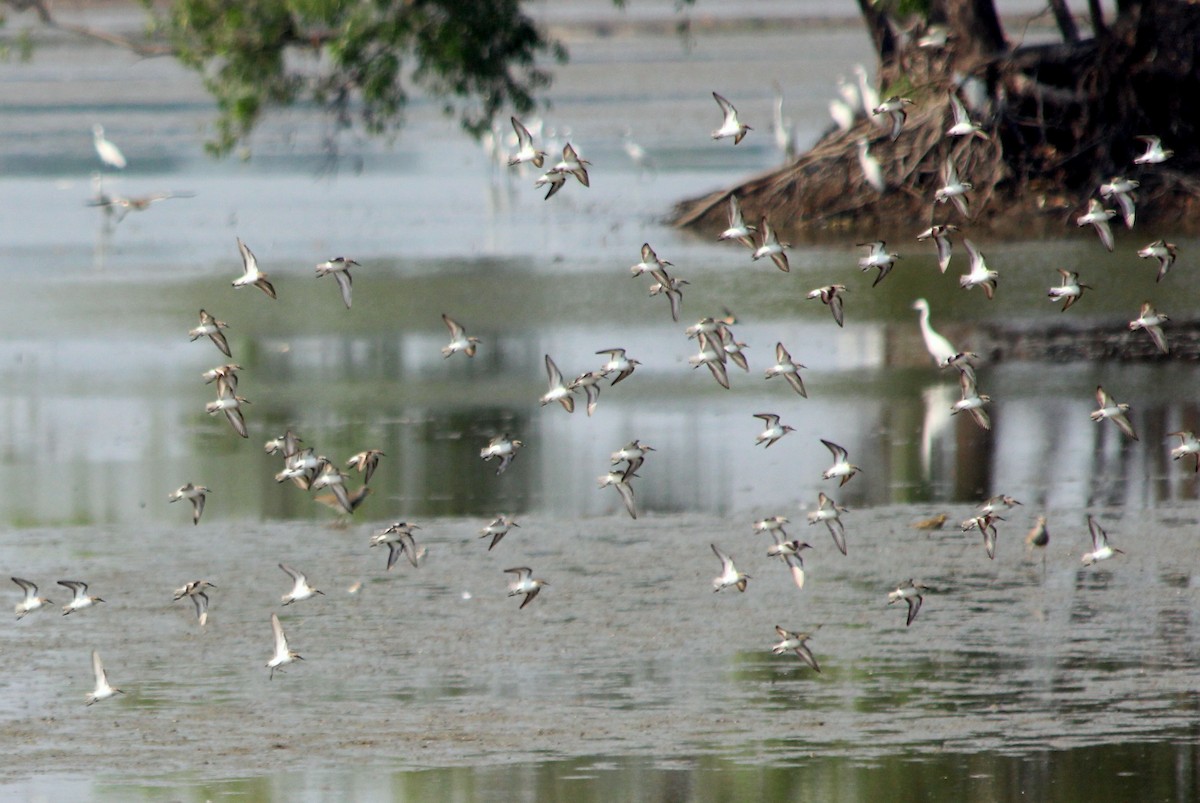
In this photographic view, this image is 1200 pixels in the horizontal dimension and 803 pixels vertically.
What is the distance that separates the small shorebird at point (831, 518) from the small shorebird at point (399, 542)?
1.95 metres

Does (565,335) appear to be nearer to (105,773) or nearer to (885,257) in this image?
(885,257)

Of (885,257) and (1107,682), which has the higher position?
(885,257)

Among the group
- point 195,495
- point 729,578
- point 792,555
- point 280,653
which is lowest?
point 280,653

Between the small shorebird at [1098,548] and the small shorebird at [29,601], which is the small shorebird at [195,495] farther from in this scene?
the small shorebird at [1098,548]

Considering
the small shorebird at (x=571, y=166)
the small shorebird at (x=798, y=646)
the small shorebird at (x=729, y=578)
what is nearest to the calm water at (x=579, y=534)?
the small shorebird at (x=798, y=646)

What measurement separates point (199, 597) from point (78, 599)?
2.59 feet

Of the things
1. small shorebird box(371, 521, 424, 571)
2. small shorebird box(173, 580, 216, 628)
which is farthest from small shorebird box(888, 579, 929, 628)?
small shorebird box(173, 580, 216, 628)

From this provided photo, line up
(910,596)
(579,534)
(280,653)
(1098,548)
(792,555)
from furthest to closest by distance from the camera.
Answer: (579,534) → (1098,548) → (792,555) → (910,596) → (280,653)

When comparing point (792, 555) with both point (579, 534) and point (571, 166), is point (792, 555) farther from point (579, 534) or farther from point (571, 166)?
point (571, 166)

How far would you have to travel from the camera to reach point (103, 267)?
26469 mm

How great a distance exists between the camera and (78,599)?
10.8 metres

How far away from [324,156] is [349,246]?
1321 cm

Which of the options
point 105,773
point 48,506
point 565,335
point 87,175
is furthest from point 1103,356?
point 87,175

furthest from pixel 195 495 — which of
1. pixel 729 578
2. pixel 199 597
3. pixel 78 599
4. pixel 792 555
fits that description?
pixel 792 555
